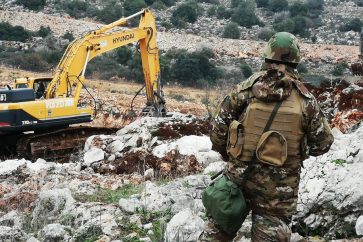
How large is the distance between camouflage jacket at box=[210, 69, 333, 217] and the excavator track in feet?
29.3

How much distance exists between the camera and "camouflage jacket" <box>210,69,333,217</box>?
13.0 feet

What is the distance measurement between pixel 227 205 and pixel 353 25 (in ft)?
214

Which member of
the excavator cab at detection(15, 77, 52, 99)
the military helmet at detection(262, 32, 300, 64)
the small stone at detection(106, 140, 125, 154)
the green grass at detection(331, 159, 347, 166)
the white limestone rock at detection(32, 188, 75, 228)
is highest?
the military helmet at detection(262, 32, 300, 64)

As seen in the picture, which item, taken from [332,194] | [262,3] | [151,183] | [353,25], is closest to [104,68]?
[151,183]

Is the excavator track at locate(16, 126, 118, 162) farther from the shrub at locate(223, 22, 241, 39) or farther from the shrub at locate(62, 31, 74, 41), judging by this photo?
the shrub at locate(223, 22, 241, 39)

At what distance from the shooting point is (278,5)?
75.4 meters

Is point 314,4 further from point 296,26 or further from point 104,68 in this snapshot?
point 104,68

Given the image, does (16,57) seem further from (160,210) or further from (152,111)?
(160,210)

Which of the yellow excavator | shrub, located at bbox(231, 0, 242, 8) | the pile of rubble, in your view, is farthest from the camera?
shrub, located at bbox(231, 0, 242, 8)

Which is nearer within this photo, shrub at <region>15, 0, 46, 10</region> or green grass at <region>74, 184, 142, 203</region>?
green grass at <region>74, 184, 142, 203</region>

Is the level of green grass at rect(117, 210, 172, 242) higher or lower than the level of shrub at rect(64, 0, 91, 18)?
lower

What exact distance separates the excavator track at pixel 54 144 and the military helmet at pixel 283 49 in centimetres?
912

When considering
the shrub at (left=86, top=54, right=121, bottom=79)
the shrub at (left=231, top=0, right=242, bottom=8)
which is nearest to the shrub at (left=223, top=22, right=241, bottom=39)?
the shrub at (left=231, top=0, right=242, bottom=8)

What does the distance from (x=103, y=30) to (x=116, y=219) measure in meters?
8.88
